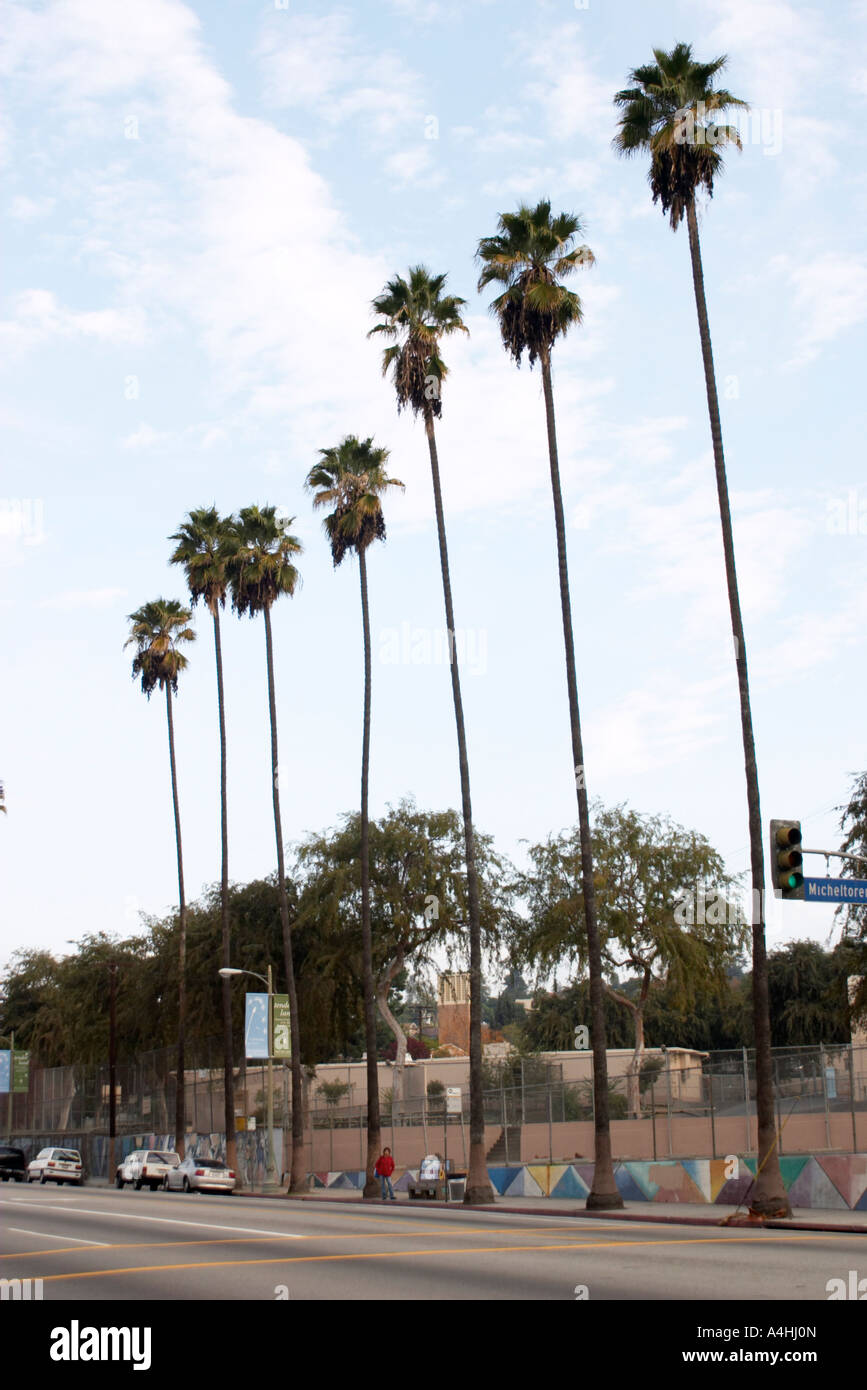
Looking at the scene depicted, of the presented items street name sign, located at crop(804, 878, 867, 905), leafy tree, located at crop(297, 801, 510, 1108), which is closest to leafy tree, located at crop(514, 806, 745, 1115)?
leafy tree, located at crop(297, 801, 510, 1108)

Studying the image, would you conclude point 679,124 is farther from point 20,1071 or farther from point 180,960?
point 20,1071

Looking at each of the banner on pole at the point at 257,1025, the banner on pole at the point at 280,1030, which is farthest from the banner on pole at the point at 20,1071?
the banner on pole at the point at 257,1025

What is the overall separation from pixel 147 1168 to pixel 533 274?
34.0 meters

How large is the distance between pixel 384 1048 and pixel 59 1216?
91.5 metres

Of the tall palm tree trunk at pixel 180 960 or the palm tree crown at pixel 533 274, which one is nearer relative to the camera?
the palm tree crown at pixel 533 274

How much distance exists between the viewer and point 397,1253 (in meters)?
18.0

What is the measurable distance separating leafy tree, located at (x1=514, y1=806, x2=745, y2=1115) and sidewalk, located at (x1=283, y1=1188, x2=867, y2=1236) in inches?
813

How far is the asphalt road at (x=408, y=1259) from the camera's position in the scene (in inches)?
531

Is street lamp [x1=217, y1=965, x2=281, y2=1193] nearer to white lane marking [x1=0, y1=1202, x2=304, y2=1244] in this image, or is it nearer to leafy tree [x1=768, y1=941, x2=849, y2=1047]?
white lane marking [x1=0, y1=1202, x2=304, y2=1244]

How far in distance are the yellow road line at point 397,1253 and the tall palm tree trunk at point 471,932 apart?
15146 mm

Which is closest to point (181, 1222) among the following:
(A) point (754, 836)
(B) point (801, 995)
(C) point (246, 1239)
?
(C) point (246, 1239)

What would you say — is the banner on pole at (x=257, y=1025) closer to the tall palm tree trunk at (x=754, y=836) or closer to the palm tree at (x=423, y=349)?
the palm tree at (x=423, y=349)

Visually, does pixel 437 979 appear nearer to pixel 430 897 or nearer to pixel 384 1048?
pixel 430 897
